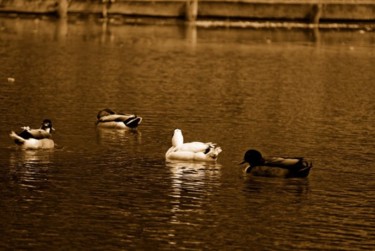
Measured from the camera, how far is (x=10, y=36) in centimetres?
5184

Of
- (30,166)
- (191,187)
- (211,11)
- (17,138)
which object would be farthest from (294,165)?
(211,11)

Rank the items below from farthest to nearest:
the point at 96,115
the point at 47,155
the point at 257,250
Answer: the point at 96,115, the point at 47,155, the point at 257,250

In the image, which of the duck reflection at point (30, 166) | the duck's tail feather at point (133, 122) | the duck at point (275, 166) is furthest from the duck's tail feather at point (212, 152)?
the duck's tail feather at point (133, 122)

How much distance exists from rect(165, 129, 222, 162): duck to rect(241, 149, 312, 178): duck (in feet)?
3.44

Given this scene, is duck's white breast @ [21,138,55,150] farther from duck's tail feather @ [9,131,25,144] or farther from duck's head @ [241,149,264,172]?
duck's head @ [241,149,264,172]

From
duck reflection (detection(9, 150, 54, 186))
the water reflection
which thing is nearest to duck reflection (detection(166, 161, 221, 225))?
the water reflection

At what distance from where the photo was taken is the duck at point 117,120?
87.8 ft

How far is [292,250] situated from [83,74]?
22361mm

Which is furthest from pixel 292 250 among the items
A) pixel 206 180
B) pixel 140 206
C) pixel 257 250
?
pixel 206 180

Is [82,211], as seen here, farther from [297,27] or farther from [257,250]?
[297,27]

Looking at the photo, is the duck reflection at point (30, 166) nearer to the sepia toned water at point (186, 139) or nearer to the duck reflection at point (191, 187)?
the sepia toned water at point (186, 139)

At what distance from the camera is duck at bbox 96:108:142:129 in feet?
87.8

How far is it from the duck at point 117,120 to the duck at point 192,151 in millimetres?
3600

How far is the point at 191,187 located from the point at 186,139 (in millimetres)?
5182
